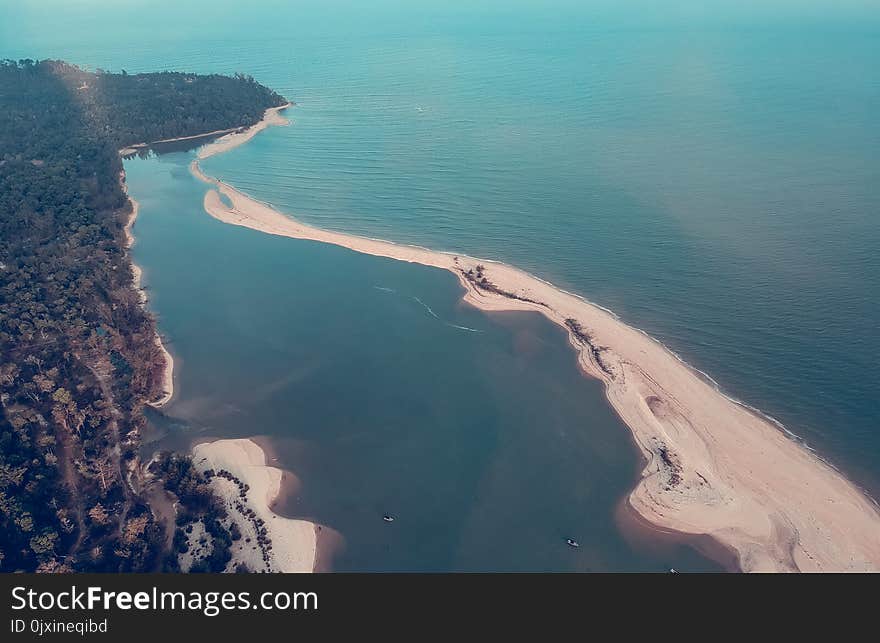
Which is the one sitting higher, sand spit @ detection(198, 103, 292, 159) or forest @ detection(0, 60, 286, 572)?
sand spit @ detection(198, 103, 292, 159)

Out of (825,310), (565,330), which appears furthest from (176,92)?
(825,310)

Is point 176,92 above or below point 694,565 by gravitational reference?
above

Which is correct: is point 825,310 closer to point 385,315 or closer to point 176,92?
point 385,315

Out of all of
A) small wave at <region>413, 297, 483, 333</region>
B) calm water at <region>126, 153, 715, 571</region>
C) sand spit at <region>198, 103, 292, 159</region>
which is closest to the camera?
calm water at <region>126, 153, 715, 571</region>

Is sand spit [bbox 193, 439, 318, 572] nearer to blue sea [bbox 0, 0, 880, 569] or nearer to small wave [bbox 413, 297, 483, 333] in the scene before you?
blue sea [bbox 0, 0, 880, 569]

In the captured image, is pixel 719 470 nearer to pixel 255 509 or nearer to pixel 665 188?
pixel 255 509

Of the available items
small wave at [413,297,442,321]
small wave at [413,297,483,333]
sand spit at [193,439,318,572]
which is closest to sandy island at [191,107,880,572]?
small wave at [413,297,483,333]
